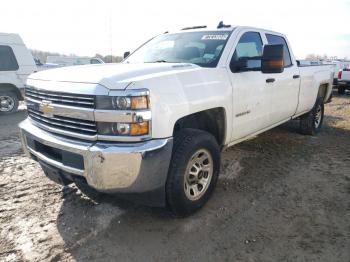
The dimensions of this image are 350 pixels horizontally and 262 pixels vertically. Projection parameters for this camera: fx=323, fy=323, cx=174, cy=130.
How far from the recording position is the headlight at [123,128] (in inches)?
101

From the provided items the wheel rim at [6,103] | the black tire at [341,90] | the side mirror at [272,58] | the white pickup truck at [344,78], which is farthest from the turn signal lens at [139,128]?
the black tire at [341,90]

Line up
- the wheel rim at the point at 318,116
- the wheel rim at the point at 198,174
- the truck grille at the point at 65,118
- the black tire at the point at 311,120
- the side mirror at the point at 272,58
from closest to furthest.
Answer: the truck grille at the point at 65,118 < the wheel rim at the point at 198,174 < the side mirror at the point at 272,58 < the black tire at the point at 311,120 < the wheel rim at the point at 318,116

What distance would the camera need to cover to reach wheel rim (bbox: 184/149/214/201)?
3180mm

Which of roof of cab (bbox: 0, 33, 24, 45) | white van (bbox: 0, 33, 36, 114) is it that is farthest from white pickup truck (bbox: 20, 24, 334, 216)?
roof of cab (bbox: 0, 33, 24, 45)

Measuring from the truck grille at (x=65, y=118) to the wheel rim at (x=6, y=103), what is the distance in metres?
6.78

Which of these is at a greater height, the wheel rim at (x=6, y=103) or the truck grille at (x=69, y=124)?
the truck grille at (x=69, y=124)

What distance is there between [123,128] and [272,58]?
1.90m

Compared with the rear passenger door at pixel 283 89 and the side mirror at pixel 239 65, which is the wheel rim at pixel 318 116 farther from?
the side mirror at pixel 239 65

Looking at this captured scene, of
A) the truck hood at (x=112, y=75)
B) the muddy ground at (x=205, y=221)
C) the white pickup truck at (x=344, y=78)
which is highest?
the truck hood at (x=112, y=75)

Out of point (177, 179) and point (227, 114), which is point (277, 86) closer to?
point (227, 114)

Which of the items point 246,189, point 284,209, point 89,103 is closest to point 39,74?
point 89,103

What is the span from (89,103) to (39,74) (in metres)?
1.11

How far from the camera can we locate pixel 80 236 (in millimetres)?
2928

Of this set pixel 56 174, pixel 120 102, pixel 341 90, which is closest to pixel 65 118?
pixel 56 174
